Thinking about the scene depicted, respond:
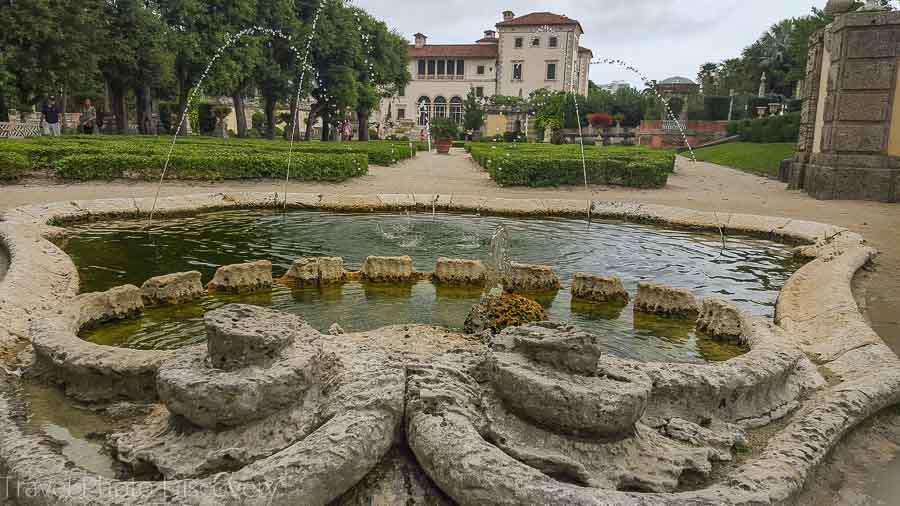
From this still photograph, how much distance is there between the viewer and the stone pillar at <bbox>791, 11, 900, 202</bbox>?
1141cm

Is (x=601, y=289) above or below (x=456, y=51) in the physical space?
below

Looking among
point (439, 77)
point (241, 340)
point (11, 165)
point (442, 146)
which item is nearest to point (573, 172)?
point (11, 165)

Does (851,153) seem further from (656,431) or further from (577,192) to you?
(656,431)

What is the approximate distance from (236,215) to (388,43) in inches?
1214

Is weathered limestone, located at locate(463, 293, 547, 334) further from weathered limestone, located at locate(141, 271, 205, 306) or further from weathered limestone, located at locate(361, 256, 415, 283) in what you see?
weathered limestone, located at locate(141, 271, 205, 306)

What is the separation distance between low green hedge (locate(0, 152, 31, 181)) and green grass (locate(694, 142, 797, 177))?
59.6 ft

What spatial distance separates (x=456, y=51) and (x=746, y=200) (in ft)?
190

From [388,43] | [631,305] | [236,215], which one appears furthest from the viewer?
[388,43]

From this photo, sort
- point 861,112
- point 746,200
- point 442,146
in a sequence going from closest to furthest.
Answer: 1. point 746,200
2. point 861,112
3. point 442,146

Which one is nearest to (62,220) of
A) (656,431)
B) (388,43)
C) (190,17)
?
(656,431)

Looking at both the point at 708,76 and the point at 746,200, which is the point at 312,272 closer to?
the point at 746,200

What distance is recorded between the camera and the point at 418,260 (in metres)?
6.54

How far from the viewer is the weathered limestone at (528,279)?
5.50 metres

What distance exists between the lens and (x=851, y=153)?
12023mm
